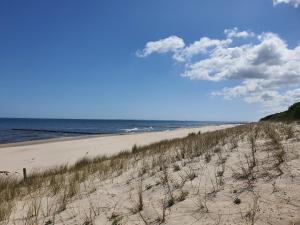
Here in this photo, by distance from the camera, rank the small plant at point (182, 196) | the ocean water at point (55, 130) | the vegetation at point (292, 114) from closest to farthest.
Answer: the small plant at point (182, 196), the vegetation at point (292, 114), the ocean water at point (55, 130)

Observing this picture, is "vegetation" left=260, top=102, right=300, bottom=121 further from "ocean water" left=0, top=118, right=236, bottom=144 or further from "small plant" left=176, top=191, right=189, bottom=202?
"ocean water" left=0, top=118, right=236, bottom=144

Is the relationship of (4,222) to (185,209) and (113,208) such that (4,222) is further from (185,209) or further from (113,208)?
(185,209)

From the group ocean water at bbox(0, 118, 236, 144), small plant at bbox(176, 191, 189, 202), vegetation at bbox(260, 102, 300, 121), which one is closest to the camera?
small plant at bbox(176, 191, 189, 202)

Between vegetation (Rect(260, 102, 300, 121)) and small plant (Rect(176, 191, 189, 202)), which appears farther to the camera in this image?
vegetation (Rect(260, 102, 300, 121))

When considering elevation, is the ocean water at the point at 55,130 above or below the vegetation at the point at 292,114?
below

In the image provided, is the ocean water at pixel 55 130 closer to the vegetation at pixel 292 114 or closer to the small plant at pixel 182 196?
the vegetation at pixel 292 114

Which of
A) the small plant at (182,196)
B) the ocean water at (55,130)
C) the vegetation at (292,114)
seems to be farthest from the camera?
the ocean water at (55,130)

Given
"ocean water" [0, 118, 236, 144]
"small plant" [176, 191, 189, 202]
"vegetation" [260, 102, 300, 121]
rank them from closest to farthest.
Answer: "small plant" [176, 191, 189, 202], "vegetation" [260, 102, 300, 121], "ocean water" [0, 118, 236, 144]

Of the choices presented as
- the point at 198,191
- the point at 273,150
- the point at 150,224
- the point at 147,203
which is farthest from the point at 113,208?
the point at 273,150

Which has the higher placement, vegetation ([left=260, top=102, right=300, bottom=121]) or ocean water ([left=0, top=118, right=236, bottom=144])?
vegetation ([left=260, top=102, right=300, bottom=121])

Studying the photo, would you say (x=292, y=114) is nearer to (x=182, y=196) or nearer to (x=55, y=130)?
(x=182, y=196)

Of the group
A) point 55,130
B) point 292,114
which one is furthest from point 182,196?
point 55,130

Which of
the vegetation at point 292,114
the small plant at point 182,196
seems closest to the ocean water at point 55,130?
the vegetation at point 292,114

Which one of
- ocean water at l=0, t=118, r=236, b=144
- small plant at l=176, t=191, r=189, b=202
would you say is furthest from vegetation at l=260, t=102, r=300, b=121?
ocean water at l=0, t=118, r=236, b=144
